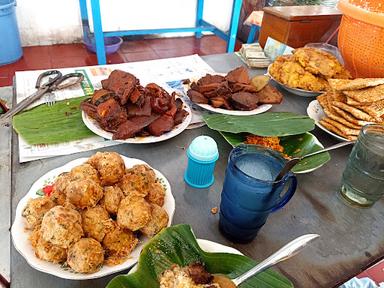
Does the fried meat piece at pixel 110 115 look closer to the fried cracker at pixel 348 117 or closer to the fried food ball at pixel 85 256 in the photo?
the fried food ball at pixel 85 256

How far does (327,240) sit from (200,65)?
1.09m

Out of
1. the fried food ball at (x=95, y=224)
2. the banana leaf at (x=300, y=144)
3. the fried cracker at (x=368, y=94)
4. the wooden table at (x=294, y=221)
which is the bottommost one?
the wooden table at (x=294, y=221)

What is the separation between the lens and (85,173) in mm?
667

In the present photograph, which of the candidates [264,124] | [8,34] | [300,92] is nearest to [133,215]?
[264,124]

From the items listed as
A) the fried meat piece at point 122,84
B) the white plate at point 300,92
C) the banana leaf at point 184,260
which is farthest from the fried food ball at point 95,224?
the white plate at point 300,92

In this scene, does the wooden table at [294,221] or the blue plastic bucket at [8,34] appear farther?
the blue plastic bucket at [8,34]

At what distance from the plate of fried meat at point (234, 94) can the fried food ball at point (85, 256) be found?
682 millimetres

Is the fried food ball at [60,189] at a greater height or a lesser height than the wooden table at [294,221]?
greater

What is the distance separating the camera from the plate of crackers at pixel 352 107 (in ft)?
3.22

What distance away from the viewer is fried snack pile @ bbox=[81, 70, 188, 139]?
3.20 feet

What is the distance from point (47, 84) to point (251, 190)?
38.6 inches

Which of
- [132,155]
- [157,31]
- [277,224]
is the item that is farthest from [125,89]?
[157,31]

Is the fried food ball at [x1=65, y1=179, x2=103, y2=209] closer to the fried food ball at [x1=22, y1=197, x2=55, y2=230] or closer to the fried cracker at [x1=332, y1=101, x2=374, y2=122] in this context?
the fried food ball at [x1=22, y1=197, x2=55, y2=230]

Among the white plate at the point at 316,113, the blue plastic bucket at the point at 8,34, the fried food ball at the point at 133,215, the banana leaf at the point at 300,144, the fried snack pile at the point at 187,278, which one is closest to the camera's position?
the fried snack pile at the point at 187,278
